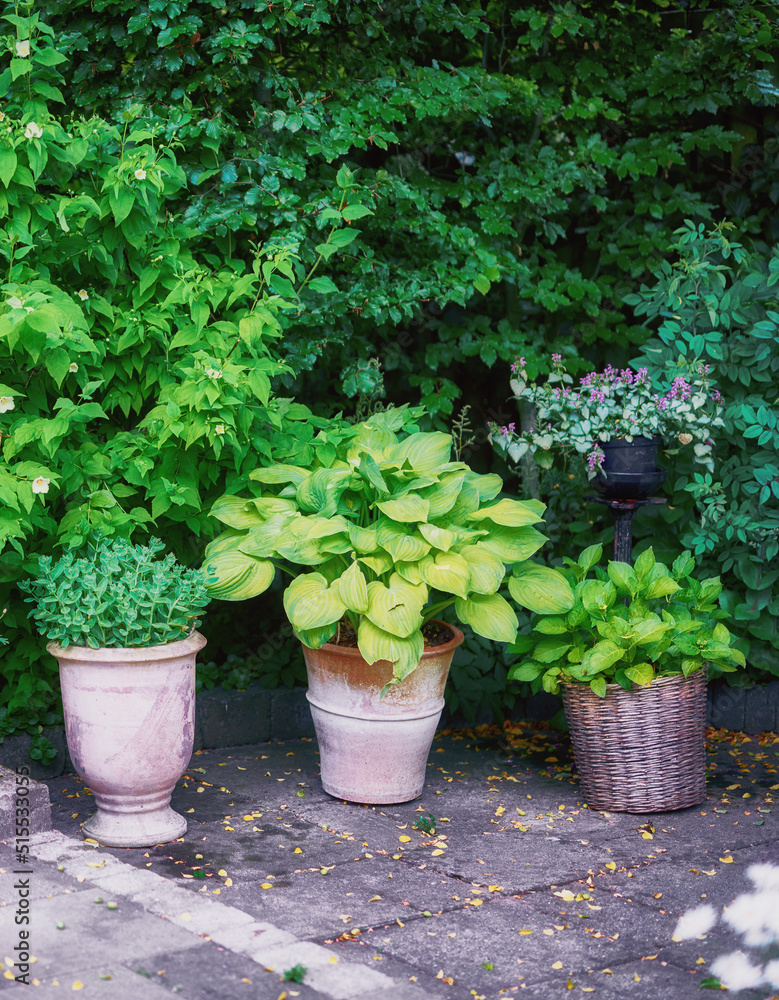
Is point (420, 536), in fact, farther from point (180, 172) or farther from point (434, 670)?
point (180, 172)

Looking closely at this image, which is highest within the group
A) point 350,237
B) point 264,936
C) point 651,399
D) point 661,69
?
point 661,69

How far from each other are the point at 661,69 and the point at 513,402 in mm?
1568

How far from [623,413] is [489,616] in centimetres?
95

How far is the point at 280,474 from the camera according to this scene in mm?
3705

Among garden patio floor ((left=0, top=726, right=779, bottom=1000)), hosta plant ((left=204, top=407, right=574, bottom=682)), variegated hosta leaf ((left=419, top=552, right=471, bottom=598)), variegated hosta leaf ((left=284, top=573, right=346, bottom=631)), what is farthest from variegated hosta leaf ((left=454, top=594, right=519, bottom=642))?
garden patio floor ((left=0, top=726, right=779, bottom=1000))

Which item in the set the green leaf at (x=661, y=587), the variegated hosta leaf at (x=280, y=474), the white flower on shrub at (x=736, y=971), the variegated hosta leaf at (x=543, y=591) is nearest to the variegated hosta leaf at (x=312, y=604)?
the variegated hosta leaf at (x=280, y=474)

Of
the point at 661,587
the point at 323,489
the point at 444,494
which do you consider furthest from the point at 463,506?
the point at 661,587

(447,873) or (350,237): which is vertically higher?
(350,237)

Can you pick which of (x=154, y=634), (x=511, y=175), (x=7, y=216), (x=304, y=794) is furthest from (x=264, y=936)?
(x=511, y=175)

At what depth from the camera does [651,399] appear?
4.05 meters

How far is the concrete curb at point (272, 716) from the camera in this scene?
12.7 feet

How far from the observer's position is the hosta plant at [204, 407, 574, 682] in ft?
11.2

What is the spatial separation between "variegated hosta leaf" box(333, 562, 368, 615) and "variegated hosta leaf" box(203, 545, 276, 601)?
27cm

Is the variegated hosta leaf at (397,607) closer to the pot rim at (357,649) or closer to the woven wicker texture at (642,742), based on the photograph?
the pot rim at (357,649)
